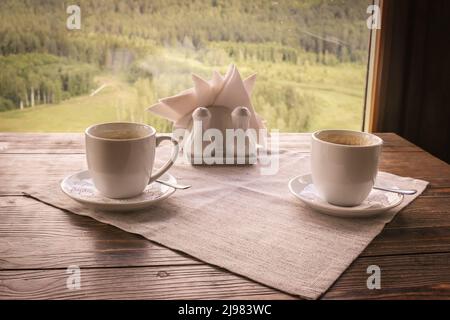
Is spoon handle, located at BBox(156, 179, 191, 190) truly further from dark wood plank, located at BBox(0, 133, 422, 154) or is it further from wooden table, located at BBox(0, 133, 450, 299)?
dark wood plank, located at BBox(0, 133, 422, 154)

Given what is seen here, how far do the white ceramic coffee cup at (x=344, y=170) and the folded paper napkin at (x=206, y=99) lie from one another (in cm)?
35

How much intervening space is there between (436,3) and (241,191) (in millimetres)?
1637

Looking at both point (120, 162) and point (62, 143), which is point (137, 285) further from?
point (62, 143)

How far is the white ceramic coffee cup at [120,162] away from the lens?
2.91 feet

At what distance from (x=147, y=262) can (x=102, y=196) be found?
240mm

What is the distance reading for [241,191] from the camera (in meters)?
1.01

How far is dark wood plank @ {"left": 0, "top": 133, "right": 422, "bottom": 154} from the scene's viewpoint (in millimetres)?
1297

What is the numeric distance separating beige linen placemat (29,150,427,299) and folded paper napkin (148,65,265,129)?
0.61 ft

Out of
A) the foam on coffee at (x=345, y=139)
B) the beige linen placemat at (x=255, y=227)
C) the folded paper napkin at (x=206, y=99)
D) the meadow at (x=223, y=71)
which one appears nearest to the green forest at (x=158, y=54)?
the meadow at (x=223, y=71)

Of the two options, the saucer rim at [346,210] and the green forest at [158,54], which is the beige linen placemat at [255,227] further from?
the green forest at [158,54]

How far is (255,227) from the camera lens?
2.78ft

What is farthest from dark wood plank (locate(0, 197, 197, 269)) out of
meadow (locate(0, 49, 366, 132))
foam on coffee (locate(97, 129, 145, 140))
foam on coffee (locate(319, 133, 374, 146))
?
meadow (locate(0, 49, 366, 132))

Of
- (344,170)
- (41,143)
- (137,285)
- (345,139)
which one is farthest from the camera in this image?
(41,143)

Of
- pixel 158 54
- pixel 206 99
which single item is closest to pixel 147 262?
pixel 206 99
